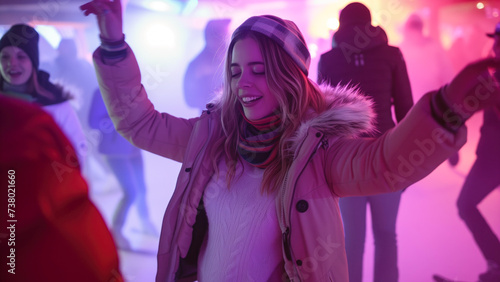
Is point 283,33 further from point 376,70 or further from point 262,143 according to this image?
point 376,70

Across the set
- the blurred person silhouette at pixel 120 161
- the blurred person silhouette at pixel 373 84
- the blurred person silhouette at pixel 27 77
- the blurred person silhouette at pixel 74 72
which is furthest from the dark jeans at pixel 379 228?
the blurred person silhouette at pixel 74 72

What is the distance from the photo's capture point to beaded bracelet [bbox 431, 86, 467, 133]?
0.59m

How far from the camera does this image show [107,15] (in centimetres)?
100

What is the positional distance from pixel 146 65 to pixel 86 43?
722mm

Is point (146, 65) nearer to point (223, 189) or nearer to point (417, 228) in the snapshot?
point (223, 189)

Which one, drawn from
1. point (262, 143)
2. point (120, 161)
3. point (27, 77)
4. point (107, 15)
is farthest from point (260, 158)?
point (120, 161)

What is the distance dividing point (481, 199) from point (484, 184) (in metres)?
0.09

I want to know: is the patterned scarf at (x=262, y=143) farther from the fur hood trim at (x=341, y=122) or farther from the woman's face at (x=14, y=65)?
the woman's face at (x=14, y=65)

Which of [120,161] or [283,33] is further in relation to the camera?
[120,161]

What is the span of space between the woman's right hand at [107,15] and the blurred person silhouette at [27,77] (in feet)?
2.99

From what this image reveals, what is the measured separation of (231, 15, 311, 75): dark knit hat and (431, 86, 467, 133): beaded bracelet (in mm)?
452

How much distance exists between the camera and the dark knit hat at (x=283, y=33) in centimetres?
95

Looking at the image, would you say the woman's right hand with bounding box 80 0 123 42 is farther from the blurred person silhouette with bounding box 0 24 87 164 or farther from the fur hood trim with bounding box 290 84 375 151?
the blurred person silhouette with bounding box 0 24 87 164

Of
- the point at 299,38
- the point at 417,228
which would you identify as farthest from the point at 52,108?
the point at 417,228
